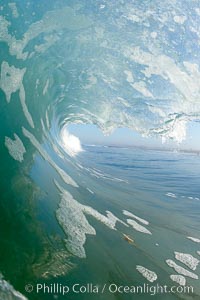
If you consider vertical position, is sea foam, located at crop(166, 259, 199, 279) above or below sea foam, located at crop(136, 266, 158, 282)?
above

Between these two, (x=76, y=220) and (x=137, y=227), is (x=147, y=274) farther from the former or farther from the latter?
(x=137, y=227)

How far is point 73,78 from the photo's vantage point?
9.45 meters

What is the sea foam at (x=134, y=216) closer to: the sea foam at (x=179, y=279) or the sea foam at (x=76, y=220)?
the sea foam at (x=76, y=220)

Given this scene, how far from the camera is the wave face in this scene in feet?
15.4

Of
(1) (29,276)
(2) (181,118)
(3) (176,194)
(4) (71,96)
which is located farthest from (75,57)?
(1) (29,276)

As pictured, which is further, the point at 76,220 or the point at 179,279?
the point at 76,220

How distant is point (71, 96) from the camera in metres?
10.6

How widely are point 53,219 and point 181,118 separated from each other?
581cm

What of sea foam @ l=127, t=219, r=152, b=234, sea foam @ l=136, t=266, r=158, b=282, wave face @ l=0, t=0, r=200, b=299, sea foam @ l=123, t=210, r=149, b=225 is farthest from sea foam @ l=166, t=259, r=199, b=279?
sea foam @ l=123, t=210, r=149, b=225

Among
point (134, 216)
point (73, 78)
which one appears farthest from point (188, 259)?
point (73, 78)

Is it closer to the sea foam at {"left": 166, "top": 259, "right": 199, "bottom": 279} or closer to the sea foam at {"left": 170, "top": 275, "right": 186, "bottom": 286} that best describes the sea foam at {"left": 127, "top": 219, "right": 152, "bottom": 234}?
the sea foam at {"left": 166, "top": 259, "right": 199, "bottom": 279}

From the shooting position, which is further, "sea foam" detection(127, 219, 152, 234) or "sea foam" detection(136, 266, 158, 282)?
"sea foam" detection(127, 219, 152, 234)

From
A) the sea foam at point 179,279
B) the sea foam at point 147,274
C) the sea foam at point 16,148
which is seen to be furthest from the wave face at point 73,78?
the sea foam at point 179,279

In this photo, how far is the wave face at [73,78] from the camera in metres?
4.69
